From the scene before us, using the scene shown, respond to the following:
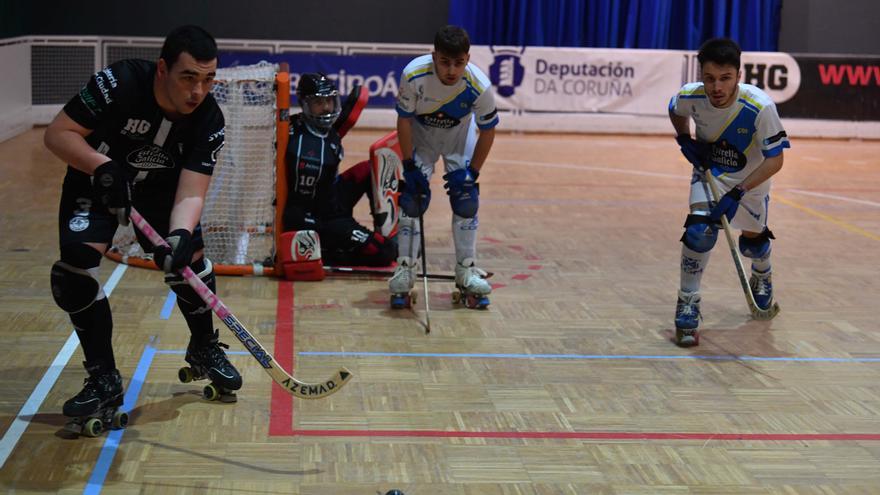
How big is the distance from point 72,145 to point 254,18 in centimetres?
1266

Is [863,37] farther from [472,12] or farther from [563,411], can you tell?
[563,411]

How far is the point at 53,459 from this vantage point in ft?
13.5

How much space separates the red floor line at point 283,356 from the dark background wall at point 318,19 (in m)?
10.1

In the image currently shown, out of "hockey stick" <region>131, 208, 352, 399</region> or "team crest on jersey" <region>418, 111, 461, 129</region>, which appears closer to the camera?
"hockey stick" <region>131, 208, 352, 399</region>

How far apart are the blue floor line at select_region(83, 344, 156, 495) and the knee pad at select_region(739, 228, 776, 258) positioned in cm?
339

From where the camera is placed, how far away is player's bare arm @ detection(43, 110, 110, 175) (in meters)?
4.14

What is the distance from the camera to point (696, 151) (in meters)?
6.16

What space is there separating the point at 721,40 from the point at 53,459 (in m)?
3.77

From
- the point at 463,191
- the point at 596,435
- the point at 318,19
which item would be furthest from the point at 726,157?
the point at 318,19

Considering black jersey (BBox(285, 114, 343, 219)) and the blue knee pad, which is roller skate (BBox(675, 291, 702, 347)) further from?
black jersey (BBox(285, 114, 343, 219))

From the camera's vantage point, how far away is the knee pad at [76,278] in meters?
4.29

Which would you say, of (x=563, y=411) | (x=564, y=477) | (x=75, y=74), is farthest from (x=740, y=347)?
(x=75, y=74)

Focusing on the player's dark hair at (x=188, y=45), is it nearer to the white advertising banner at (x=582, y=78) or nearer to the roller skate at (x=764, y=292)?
the roller skate at (x=764, y=292)

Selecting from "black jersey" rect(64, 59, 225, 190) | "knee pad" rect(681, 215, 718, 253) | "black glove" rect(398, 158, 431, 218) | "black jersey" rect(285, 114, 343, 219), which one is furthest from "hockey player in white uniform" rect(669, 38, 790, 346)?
"black jersey" rect(64, 59, 225, 190)
